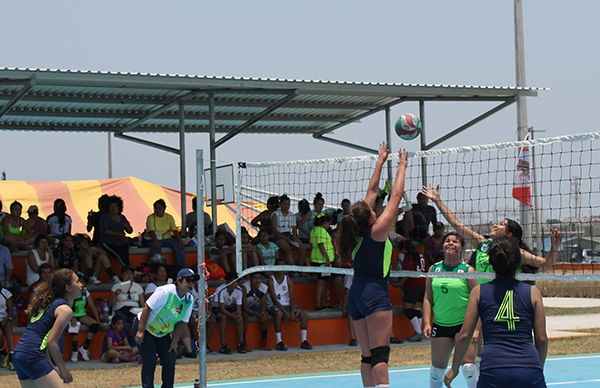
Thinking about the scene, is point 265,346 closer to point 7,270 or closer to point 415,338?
point 415,338

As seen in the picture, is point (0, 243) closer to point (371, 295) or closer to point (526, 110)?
point (371, 295)

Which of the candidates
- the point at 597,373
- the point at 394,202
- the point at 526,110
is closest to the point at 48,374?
the point at 394,202

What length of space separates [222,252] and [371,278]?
23.6 feet

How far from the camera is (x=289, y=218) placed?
13320 millimetres

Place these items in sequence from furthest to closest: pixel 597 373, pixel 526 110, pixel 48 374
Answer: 1. pixel 526 110
2. pixel 597 373
3. pixel 48 374

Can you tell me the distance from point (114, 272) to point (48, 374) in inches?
241

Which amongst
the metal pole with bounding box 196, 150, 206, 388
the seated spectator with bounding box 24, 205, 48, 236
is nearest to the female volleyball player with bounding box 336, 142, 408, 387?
the metal pole with bounding box 196, 150, 206, 388

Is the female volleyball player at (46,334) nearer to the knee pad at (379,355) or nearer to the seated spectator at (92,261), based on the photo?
the knee pad at (379,355)

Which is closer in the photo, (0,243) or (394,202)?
(394,202)

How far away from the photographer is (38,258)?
10.9 meters

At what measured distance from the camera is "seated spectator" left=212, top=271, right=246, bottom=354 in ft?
37.2

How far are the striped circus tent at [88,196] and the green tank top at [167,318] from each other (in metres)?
15.0

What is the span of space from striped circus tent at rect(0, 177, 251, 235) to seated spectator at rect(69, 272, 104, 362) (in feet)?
37.2

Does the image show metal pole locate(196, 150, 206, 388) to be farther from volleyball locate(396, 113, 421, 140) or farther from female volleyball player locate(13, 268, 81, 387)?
volleyball locate(396, 113, 421, 140)
